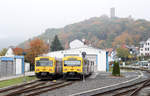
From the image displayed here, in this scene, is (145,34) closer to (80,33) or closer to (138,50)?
(138,50)

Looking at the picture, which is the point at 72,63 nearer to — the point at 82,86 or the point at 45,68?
the point at 45,68

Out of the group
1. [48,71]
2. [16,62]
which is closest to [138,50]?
[16,62]

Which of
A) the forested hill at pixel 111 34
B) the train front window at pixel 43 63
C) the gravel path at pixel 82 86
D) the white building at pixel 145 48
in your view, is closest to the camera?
the gravel path at pixel 82 86

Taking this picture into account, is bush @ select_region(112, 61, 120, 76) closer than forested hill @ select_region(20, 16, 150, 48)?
Yes

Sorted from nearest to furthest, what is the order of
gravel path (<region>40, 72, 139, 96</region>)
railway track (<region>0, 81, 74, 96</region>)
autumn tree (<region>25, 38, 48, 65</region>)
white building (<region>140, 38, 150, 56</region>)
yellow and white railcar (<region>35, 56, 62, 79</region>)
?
1. railway track (<region>0, 81, 74, 96</region>)
2. gravel path (<region>40, 72, 139, 96</region>)
3. yellow and white railcar (<region>35, 56, 62, 79</region>)
4. autumn tree (<region>25, 38, 48, 65</region>)
5. white building (<region>140, 38, 150, 56</region>)

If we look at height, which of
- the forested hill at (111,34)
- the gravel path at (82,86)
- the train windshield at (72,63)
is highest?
the forested hill at (111,34)

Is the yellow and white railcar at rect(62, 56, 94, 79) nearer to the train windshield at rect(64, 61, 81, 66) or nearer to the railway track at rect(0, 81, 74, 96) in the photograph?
the train windshield at rect(64, 61, 81, 66)

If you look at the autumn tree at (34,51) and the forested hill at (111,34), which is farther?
the forested hill at (111,34)

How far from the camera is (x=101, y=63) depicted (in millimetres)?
46844

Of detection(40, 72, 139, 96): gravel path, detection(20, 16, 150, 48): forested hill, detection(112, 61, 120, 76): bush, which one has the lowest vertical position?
detection(40, 72, 139, 96): gravel path

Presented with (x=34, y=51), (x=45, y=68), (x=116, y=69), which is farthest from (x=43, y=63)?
(x=34, y=51)

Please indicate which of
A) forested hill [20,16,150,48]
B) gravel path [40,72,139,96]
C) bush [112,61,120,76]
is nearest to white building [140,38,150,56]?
forested hill [20,16,150,48]

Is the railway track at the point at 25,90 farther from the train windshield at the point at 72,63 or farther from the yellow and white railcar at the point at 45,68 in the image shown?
the train windshield at the point at 72,63

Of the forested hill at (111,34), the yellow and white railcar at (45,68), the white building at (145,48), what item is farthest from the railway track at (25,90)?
the forested hill at (111,34)
